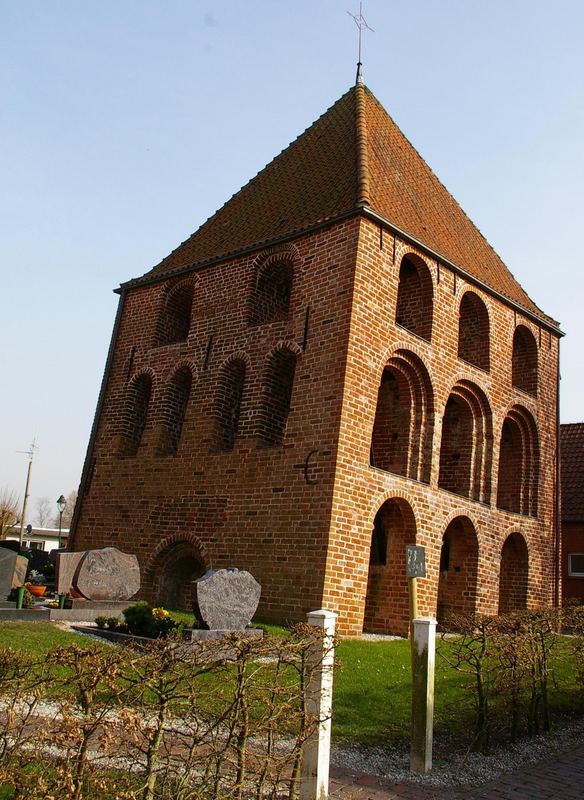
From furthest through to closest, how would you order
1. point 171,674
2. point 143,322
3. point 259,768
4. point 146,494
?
point 143,322
point 146,494
point 259,768
point 171,674

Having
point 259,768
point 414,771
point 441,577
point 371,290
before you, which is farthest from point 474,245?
point 259,768

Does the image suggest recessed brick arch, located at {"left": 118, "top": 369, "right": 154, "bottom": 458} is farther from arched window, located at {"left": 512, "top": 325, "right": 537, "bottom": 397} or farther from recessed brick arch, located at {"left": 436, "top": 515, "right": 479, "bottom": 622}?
arched window, located at {"left": 512, "top": 325, "right": 537, "bottom": 397}

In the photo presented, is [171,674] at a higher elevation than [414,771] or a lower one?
higher

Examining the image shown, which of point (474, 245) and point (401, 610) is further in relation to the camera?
point (474, 245)

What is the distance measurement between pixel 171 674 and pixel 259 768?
40.1 inches

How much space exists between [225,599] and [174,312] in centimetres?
957

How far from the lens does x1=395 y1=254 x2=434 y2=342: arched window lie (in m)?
15.5

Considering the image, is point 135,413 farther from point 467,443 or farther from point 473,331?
point 473,331

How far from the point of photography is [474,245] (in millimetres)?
19016

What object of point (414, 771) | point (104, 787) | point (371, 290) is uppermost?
point (371, 290)

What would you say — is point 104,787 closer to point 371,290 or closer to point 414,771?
point 414,771

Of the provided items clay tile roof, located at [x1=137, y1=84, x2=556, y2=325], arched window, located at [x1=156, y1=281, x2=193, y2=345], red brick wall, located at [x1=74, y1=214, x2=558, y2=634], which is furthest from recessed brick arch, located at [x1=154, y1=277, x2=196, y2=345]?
clay tile roof, located at [x1=137, y1=84, x2=556, y2=325]

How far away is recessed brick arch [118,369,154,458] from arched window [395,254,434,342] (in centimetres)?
612

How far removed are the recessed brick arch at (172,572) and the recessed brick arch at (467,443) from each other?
5868mm
